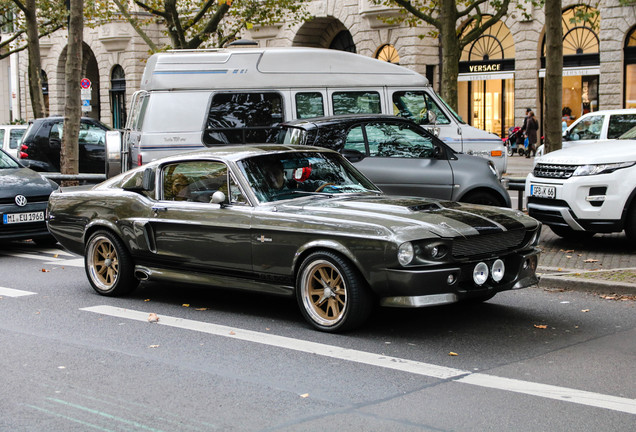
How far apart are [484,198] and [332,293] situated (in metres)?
5.32

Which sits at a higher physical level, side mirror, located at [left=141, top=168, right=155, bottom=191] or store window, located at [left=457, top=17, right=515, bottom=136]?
store window, located at [left=457, top=17, right=515, bottom=136]

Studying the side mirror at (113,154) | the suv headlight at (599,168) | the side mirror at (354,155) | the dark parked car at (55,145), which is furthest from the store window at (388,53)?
the suv headlight at (599,168)

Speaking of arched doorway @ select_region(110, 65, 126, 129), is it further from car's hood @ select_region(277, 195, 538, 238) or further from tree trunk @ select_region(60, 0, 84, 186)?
car's hood @ select_region(277, 195, 538, 238)

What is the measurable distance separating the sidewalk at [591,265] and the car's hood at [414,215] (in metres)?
1.59

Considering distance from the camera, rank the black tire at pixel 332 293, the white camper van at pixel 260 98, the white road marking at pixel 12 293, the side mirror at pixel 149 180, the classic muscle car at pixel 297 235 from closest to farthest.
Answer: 1. the classic muscle car at pixel 297 235
2. the black tire at pixel 332 293
3. the side mirror at pixel 149 180
4. the white road marking at pixel 12 293
5. the white camper van at pixel 260 98

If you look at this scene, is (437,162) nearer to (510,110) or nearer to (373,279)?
(373,279)

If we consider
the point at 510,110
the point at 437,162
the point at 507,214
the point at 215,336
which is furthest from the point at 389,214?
the point at 510,110

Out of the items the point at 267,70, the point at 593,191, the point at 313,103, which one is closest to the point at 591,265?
the point at 593,191

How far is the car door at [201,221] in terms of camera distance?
299 inches

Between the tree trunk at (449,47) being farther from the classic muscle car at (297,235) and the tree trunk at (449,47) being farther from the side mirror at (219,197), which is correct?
the side mirror at (219,197)

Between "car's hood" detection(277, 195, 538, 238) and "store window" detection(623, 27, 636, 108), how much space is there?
2372cm

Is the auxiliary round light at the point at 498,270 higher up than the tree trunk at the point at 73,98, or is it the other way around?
the tree trunk at the point at 73,98

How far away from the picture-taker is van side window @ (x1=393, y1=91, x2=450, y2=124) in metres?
14.9

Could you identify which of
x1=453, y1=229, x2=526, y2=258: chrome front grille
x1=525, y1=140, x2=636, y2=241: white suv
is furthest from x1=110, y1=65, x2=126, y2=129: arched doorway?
x1=453, y1=229, x2=526, y2=258: chrome front grille
